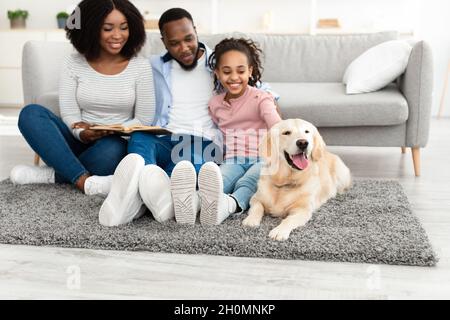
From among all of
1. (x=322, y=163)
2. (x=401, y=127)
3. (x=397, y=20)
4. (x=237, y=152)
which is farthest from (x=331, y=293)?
(x=397, y=20)

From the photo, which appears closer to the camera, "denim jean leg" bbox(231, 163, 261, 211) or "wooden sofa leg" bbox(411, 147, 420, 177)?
"denim jean leg" bbox(231, 163, 261, 211)

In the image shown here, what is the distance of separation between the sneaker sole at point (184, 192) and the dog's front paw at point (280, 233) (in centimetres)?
28

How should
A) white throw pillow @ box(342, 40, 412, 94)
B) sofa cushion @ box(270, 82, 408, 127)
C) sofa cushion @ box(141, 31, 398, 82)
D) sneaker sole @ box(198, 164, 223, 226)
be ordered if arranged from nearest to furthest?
sneaker sole @ box(198, 164, 223, 226) → sofa cushion @ box(270, 82, 408, 127) → white throw pillow @ box(342, 40, 412, 94) → sofa cushion @ box(141, 31, 398, 82)

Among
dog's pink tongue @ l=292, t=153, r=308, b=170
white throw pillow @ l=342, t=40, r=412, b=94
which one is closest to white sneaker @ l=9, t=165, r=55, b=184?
dog's pink tongue @ l=292, t=153, r=308, b=170

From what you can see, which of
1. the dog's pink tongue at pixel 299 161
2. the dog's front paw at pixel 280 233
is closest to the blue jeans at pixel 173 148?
the dog's pink tongue at pixel 299 161

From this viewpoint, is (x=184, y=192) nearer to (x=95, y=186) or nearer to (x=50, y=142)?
(x=95, y=186)

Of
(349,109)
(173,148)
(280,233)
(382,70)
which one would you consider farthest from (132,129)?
(382,70)

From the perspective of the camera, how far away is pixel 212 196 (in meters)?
1.84

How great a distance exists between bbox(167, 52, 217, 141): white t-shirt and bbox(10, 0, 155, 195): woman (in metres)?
0.11

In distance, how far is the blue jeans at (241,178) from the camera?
2077 millimetres

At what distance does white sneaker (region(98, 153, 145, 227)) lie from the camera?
183cm

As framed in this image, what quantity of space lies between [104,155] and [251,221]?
77 centimetres

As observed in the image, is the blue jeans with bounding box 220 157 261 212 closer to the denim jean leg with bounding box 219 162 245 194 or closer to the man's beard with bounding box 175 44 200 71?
the denim jean leg with bounding box 219 162 245 194

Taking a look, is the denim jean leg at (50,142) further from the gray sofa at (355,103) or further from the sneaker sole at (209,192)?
the sneaker sole at (209,192)
